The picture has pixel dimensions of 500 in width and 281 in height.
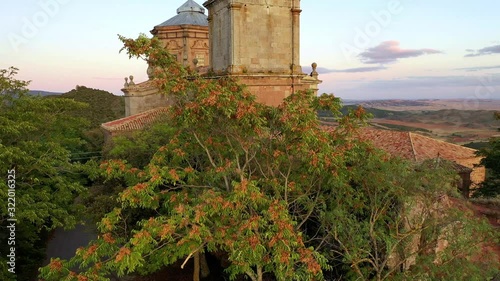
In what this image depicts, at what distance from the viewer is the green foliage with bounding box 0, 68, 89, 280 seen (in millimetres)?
12008

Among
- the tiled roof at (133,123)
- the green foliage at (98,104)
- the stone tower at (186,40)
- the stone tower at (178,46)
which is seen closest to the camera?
the tiled roof at (133,123)

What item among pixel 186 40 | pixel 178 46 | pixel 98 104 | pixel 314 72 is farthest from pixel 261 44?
pixel 98 104

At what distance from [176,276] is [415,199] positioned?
10.5m

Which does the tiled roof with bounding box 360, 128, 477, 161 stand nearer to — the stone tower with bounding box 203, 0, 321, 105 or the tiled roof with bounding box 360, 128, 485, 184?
the tiled roof with bounding box 360, 128, 485, 184

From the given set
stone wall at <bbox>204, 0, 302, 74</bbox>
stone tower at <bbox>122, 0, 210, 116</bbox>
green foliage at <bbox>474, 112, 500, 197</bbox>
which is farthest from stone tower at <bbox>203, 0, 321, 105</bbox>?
green foliage at <bbox>474, 112, 500, 197</bbox>

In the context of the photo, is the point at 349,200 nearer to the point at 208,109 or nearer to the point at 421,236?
the point at 421,236

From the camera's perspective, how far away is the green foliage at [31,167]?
12008 millimetres

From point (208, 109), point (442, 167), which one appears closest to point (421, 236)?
point (442, 167)

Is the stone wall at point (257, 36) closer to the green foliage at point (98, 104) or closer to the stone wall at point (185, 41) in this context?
the stone wall at point (185, 41)

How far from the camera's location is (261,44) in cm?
1540

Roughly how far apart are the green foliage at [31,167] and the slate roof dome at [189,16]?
1635 centimetres

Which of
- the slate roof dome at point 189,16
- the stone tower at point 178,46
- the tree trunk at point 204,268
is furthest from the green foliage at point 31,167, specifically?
the slate roof dome at point 189,16

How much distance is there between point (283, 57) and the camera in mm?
15742

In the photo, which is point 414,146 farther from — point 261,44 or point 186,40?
point 186,40
